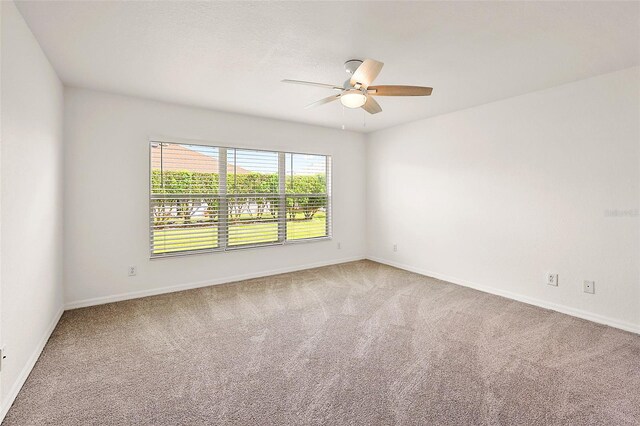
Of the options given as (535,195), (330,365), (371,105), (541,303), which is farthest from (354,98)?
(541,303)

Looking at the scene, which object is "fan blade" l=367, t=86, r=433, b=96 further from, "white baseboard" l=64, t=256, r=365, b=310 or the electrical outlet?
"white baseboard" l=64, t=256, r=365, b=310

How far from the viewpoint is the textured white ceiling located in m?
1.99

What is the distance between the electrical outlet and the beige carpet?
39 cm

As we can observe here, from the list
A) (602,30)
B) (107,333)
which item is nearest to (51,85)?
(107,333)

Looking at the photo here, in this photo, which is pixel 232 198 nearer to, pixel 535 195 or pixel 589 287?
pixel 535 195

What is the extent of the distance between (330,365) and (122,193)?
308 cm

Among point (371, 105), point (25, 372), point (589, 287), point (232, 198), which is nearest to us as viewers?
point (25, 372)

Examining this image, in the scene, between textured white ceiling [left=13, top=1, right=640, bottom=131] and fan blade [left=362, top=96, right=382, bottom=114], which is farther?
fan blade [left=362, top=96, right=382, bottom=114]

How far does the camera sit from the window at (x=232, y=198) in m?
4.00

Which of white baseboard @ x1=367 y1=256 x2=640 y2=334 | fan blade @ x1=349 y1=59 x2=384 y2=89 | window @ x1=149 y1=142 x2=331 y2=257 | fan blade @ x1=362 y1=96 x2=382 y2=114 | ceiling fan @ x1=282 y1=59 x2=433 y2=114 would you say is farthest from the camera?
window @ x1=149 y1=142 x2=331 y2=257

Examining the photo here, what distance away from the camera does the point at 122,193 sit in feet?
12.1

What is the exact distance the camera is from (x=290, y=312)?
334 centimetres

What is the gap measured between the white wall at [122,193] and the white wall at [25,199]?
45 cm

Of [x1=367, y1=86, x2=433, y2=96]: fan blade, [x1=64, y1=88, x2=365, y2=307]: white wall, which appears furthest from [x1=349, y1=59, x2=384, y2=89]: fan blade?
[x1=64, y1=88, x2=365, y2=307]: white wall
